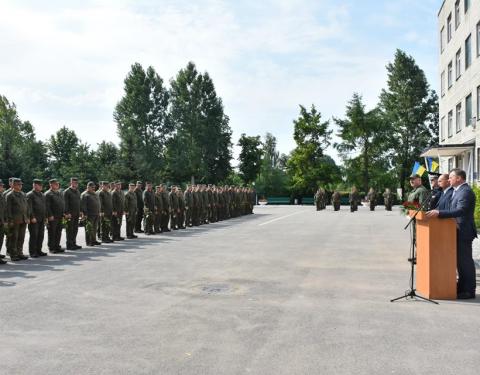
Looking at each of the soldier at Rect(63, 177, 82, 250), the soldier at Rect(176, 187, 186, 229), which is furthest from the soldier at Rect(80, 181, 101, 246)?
the soldier at Rect(176, 187, 186, 229)

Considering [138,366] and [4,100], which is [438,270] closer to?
[138,366]

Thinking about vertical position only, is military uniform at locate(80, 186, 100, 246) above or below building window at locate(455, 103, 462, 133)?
below

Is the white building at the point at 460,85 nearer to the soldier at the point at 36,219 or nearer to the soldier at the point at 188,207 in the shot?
the soldier at the point at 188,207

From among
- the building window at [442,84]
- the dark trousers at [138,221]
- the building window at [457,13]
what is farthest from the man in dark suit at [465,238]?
the building window at [442,84]

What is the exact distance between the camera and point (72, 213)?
15.4 meters

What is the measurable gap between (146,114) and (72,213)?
54001 millimetres

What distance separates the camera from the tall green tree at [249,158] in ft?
264

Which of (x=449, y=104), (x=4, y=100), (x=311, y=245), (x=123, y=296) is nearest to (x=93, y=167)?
(x=4, y=100)

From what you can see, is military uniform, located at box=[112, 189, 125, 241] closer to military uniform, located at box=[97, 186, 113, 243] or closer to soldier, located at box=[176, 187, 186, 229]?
military uniform, located at box=[97, 186, 113, 243]

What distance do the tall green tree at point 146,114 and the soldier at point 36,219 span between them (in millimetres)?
50932

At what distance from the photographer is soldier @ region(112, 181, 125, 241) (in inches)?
681

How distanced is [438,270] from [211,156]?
62480 mm

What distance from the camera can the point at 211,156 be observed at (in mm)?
69750

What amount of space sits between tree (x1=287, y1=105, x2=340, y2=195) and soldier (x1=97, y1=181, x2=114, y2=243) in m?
54.2
